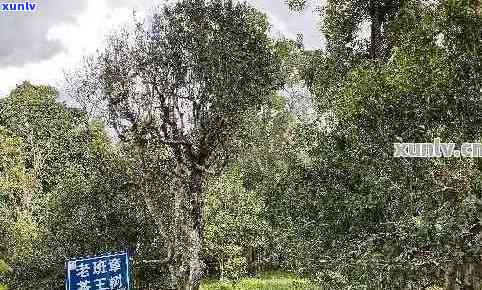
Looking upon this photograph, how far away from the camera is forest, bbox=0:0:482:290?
1327cm

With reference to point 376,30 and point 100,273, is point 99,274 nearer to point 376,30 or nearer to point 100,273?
point 100,273

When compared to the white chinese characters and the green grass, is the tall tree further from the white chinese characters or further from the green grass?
the green grass

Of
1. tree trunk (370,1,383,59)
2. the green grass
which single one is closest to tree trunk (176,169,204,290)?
tree trunk (370,1,383,59)

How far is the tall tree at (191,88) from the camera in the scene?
19.6m

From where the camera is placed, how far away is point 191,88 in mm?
19859

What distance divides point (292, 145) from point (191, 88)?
412cm

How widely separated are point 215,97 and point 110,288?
832cm

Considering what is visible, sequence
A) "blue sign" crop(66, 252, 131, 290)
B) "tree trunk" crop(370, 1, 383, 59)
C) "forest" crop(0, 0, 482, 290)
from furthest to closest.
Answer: "tree trunk" crop(370, 1, 383, 59), "forest" crop(0, 0, 482, 290), "blue sign" crop(66, 252, 131, 290)

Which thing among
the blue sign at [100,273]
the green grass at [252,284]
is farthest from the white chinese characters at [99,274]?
the green grass at [252,284]

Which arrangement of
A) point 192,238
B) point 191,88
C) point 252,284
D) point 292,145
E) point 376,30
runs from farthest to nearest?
point 252,284 → point 191,88 → point 192,238 → point 292,145 → point 376,30

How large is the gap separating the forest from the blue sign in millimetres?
5273

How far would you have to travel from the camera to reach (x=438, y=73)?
1331 centimetres

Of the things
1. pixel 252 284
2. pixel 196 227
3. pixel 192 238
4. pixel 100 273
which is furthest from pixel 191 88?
pixel 252 284

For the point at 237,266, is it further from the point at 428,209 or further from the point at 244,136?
the point at 428,209
